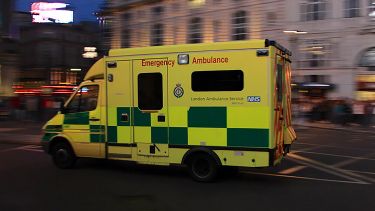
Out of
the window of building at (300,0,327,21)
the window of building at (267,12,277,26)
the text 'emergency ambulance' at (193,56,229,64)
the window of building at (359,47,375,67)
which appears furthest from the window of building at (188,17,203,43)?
the text 'emergency ambulance' at (193,56,229,64)

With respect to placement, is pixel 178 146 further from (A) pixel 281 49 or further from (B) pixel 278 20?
(B) pixel 278 20

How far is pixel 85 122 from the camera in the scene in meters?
10.6

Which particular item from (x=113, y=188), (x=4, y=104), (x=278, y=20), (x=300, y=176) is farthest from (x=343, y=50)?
(x=113, y=188)

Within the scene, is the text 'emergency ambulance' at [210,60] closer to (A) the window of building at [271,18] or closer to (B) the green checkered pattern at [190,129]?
(B) the green checkered pattern at [190,129]

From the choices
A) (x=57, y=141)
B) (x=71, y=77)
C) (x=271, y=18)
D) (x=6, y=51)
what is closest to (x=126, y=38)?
(x=6, y=51)

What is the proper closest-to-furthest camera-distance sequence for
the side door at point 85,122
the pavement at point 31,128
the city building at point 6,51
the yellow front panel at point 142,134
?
the yellow front panel at point 142,134, the side door at point 85,122, the pavement at point 31,128, the city building at point 6,51

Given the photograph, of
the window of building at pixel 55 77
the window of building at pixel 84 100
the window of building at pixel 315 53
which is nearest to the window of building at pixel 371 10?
the window of building at pixel 315 53

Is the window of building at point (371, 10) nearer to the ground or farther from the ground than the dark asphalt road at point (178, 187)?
farther from the ground

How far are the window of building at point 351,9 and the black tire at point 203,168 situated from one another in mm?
33231

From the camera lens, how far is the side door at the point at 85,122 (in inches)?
409

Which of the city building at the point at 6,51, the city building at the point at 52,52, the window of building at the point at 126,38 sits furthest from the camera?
the city building at the point at 52,52

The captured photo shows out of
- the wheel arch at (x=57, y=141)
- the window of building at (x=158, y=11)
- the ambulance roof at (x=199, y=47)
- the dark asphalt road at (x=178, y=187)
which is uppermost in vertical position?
the window of building at (x=158, y=11)

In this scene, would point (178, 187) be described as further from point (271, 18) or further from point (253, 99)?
point (271, 18)

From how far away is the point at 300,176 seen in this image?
991 centimetres
